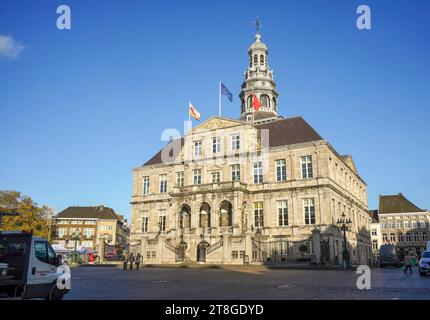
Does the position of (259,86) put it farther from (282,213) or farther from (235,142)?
(282,213)

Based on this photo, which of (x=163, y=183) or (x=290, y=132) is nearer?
(x=290, y=132)

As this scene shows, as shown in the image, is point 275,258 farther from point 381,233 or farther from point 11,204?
point 381,233

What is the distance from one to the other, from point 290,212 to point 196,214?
10473 millimetres

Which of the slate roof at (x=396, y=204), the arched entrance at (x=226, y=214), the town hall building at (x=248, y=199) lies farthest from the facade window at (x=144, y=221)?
the slate roof at (x=396, y=204)

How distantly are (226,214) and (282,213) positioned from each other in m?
6.14

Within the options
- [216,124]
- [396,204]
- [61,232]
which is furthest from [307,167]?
[61,232]

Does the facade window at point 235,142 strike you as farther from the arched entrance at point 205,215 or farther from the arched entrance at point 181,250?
the arched entrance at point 181,250

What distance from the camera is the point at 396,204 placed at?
8512 cm

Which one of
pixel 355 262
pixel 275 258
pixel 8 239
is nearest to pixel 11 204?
pixel 275 258

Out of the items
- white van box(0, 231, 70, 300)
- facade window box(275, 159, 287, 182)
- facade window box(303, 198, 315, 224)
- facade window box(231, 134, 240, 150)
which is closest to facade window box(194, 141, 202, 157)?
facade window box(231, 134, 240, 150)

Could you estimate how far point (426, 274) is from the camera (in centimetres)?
2511

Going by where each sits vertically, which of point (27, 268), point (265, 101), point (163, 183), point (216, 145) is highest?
point (265, 101)

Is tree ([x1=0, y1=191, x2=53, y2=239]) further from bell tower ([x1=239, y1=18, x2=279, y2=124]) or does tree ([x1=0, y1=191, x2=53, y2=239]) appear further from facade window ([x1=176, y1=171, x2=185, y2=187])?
bell tower ([x1=239, y1=18, x2=279, y2=124])

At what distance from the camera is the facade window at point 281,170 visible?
4412 centimetres
